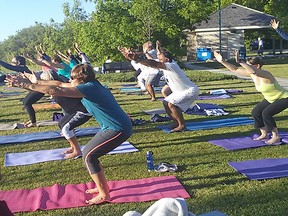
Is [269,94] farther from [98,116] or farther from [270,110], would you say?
[98,116]

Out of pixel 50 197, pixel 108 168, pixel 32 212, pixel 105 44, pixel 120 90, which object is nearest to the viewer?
pixel 32 212

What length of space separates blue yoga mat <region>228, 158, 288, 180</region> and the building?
2957 cm

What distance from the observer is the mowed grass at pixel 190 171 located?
4.56 m

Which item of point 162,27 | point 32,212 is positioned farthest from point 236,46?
point 32,212

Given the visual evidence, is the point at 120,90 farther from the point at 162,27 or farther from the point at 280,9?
the point at 280,9

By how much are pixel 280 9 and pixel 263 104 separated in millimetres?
33392

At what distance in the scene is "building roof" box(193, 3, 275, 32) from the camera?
115 ft

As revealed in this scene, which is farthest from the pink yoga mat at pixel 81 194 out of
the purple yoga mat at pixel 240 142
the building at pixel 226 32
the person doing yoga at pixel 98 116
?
the building at pixel 226 32

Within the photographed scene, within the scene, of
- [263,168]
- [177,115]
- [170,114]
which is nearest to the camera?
[263,168]

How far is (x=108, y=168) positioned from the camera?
244 inches

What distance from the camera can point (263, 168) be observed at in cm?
566

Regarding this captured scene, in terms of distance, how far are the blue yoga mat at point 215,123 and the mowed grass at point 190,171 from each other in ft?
0.87

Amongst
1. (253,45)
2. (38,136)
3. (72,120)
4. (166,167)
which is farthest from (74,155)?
(253,45)

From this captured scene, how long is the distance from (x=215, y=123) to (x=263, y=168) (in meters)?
3.52
